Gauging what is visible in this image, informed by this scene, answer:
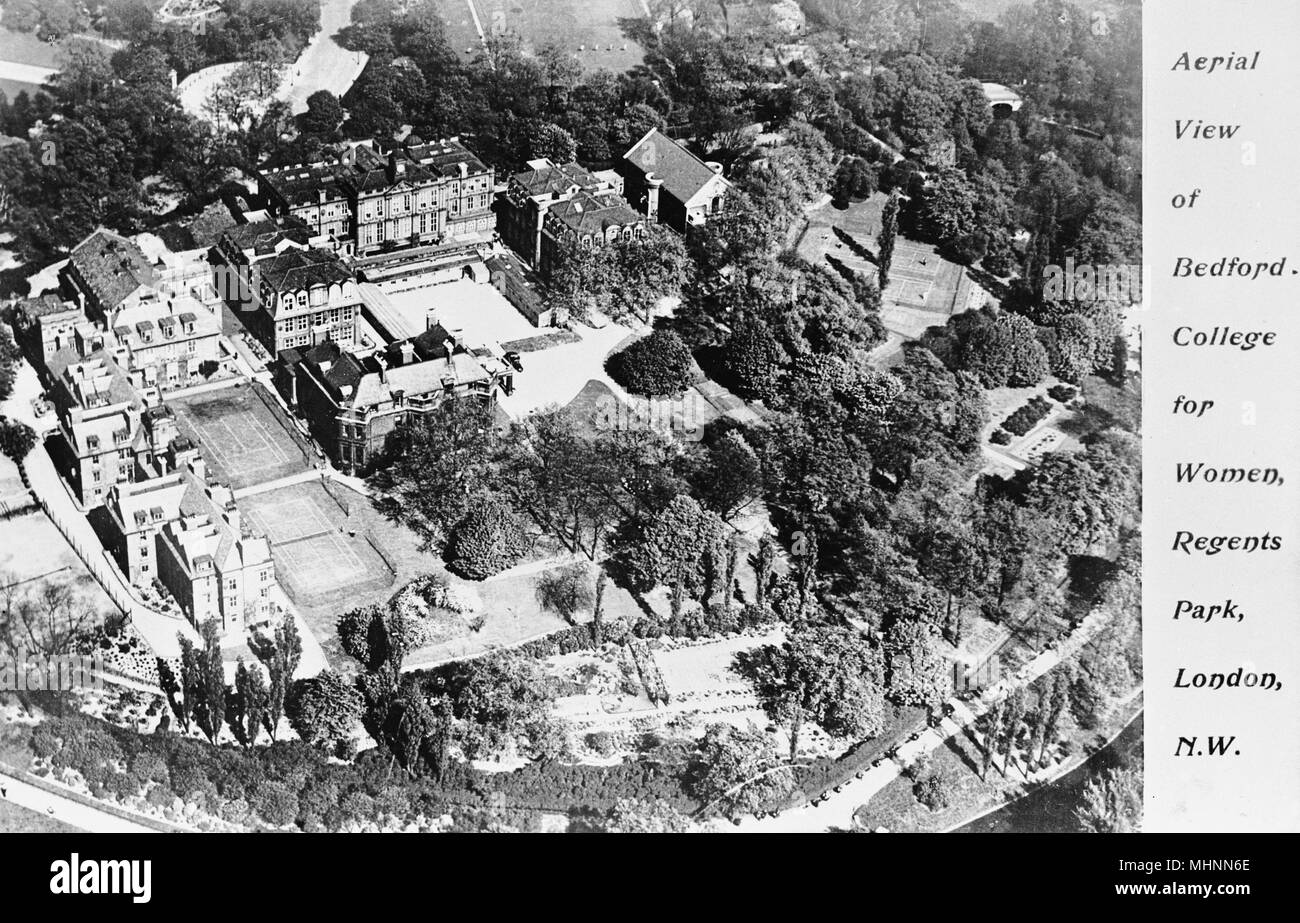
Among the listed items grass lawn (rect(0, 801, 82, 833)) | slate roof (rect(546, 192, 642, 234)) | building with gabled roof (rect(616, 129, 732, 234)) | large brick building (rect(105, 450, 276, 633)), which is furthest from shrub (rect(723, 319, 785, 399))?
grass lawn (rect(0, 801, 82, 833))

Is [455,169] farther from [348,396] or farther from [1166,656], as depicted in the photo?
[1166,656]

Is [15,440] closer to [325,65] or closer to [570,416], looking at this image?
[325,65]

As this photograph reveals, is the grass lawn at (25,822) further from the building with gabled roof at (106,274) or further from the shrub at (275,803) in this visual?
the building with gabled roof at (106,274)

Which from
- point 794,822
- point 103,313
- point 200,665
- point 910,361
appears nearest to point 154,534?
point 200,665

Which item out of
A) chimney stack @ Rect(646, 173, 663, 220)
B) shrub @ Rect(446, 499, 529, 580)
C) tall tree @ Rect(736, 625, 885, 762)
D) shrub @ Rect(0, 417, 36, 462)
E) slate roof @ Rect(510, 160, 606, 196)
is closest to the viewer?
tall tree @ Rect(736, 625, 885, 762)

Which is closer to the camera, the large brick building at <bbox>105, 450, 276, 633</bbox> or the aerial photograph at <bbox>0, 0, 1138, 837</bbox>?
the aerial photograph at <bbox>0, 0, 1138, 837</bbox>

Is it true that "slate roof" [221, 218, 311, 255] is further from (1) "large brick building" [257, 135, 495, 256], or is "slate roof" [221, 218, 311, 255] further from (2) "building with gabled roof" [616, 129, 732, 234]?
(2) "building with gabled roof" [616, 129, 732, 234]
